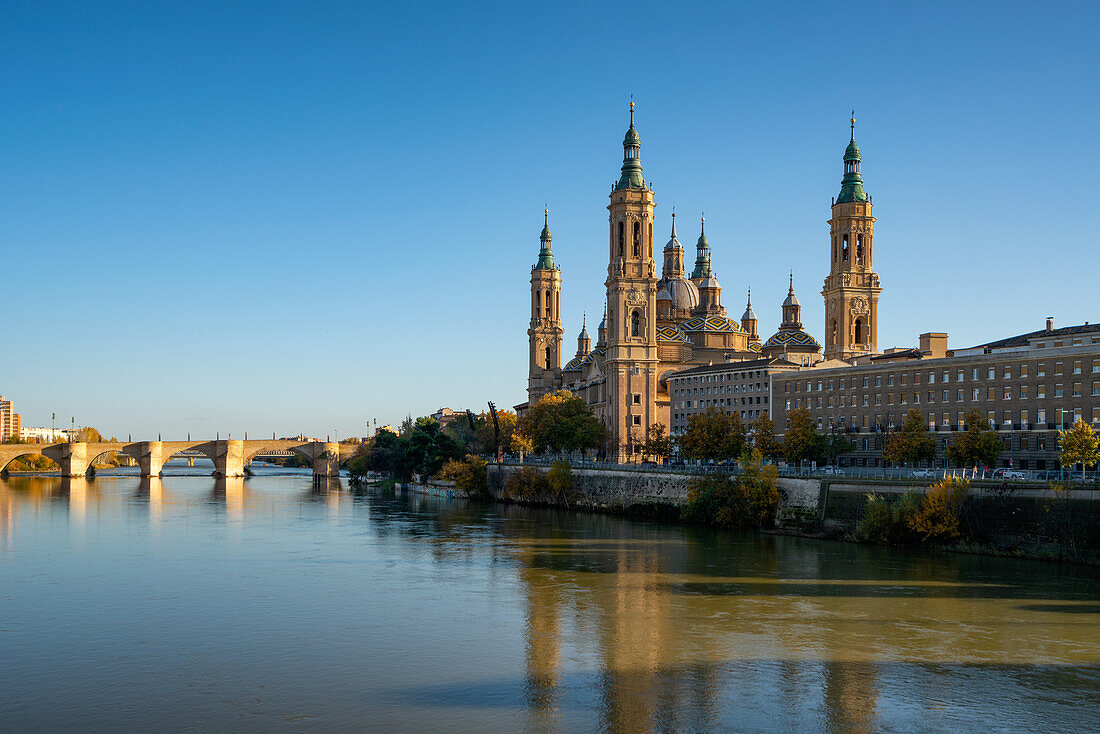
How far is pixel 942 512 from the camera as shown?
5344 centimetres

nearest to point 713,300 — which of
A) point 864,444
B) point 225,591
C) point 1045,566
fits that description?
point 864,444

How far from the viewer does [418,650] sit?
33.0 metres

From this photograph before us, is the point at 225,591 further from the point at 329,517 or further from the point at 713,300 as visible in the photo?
the point at 713,300

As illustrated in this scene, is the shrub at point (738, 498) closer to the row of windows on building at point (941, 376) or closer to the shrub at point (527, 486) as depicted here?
the row of windows on building at point (941, 376)

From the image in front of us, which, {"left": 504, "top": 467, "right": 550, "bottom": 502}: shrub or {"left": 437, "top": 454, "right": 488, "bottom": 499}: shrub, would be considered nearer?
{"left": 504, "top": 467, "right": 550, "bottom": 502}: shrub

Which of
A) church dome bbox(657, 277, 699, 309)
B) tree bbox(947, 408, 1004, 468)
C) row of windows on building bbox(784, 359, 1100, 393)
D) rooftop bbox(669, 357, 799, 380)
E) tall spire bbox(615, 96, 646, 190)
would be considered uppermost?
tall spire bbox(615, 96, 646, 190)

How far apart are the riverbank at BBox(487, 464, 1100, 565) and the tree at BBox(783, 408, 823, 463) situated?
30.4ft

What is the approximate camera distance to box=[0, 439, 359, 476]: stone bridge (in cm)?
15575

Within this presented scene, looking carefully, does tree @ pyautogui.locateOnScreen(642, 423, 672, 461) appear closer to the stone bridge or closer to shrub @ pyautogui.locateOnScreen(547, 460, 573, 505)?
shrub @ pyautogui.locateOnScreen(547, 460, 573, 505)

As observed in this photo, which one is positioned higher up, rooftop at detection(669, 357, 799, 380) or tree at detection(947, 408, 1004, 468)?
rooftop at detection(669, 357, 799, 380)

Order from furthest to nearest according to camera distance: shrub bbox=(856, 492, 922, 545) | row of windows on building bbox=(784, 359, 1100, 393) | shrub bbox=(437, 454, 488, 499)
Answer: shrub bbox=(437, 454, 488, 499) → row of windows on building bbox=(784, 359, 1100, 393) → shrub bbox=(856, 492, 922, 545)

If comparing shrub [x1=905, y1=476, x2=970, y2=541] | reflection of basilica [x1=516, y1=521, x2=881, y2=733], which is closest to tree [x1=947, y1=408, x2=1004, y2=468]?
shrub [x1=905, y1=476, x2=970, y2=541]

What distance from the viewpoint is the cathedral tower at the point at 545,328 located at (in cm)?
17538

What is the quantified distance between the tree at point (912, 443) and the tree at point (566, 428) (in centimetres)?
3841
